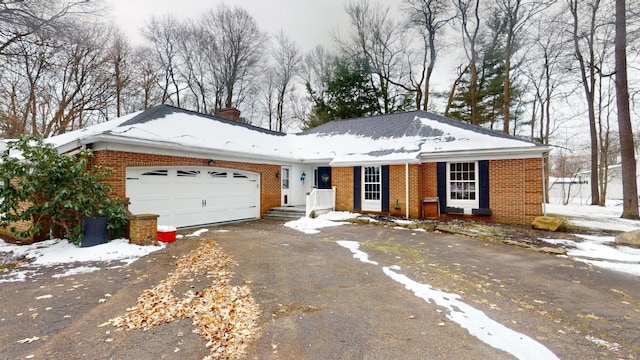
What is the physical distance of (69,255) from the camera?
5.94 metres

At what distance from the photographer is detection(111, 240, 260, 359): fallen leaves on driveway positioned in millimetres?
2875

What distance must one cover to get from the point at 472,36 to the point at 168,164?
67.6 feet

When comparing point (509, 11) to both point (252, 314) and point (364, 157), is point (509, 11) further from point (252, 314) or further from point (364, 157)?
point (252, 314)

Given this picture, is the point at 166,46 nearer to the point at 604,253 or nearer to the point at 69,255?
the point at 69,255

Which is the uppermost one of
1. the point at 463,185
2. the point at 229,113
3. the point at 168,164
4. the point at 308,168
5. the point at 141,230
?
the point at 229,113

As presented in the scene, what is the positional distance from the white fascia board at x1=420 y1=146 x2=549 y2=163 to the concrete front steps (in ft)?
18.0

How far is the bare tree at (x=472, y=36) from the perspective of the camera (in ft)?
61.4

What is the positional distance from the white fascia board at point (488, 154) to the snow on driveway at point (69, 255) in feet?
31.7

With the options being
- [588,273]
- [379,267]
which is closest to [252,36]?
[379,267]

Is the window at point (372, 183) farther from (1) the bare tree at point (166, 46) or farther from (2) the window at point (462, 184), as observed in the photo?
(1) the bare tree at point (166, 46)

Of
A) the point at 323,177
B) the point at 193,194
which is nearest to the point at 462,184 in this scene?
the point at 323,177

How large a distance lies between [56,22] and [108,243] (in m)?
8.55

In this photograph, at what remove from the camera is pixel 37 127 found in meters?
18.4

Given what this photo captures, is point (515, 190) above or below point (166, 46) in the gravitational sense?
below
